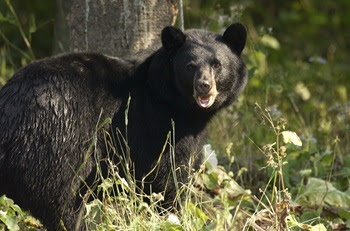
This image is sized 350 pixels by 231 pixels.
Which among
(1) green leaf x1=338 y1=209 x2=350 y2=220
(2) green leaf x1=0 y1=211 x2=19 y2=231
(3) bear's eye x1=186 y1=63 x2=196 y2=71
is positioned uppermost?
(3) bear's eye x1=186 y1=63 x2=196 y2=71

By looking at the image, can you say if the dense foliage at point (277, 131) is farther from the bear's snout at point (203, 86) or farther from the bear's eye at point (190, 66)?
the bear's eye at point (190, 66)

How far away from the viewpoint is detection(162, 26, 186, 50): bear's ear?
666 cm

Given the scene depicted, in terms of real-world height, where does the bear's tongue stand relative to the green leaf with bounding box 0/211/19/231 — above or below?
above

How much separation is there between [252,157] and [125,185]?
270cm

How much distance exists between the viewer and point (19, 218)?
6.38 m

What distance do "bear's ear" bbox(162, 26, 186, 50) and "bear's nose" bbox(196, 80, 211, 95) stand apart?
0.43 metres

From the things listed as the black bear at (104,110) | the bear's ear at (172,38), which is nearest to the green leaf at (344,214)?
the black bear at (104,110)

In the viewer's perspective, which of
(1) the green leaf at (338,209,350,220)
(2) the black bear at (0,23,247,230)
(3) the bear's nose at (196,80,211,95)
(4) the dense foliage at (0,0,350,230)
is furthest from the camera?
(1) the green leaf at (338,209,350,220)

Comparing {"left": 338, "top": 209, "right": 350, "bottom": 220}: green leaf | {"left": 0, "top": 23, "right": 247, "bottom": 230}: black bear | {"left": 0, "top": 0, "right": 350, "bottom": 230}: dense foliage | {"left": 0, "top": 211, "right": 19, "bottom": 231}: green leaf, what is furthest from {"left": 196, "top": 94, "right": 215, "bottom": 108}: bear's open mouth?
{"left": 0, "top": 211, "right": 19, "bottom": 231}: green leaf

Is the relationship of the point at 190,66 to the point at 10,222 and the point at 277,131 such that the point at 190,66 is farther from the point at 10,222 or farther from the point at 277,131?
the point at 10,222

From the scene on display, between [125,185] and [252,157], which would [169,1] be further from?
[125,185]

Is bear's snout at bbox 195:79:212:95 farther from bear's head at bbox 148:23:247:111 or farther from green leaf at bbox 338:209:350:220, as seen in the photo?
green leaf at bbox 338:209:350:220

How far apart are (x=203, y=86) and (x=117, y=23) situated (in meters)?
1.33

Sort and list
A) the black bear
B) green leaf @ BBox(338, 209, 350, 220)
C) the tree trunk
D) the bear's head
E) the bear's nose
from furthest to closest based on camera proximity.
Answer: the tree trunk < green leaf @ BBox(338, 209, 350, 220) < the bear's head < the bear's nose < the black bear
